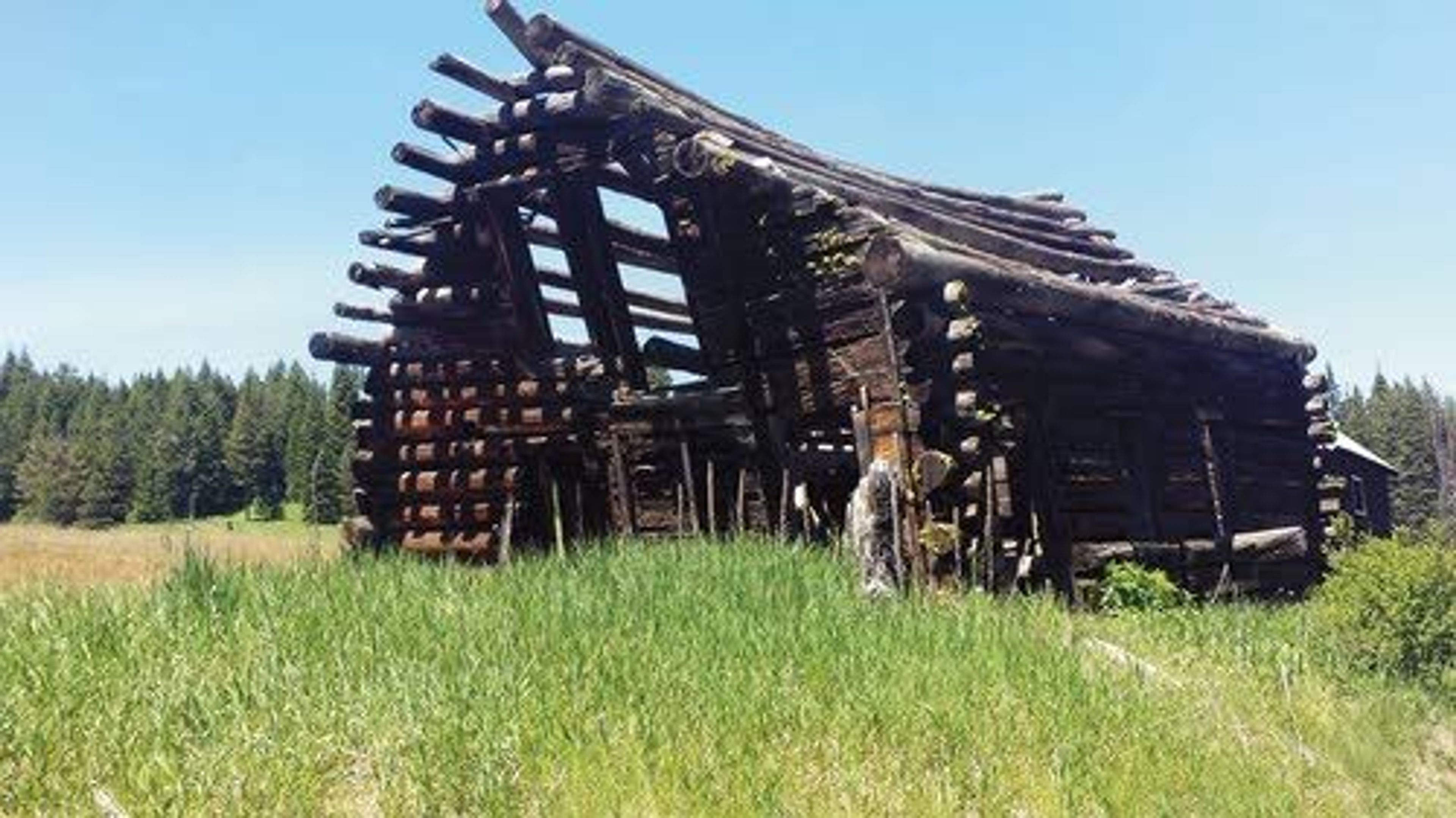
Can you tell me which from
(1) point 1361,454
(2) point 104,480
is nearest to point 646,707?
(1) point 1361,454

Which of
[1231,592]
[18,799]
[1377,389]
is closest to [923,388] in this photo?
[1231,592]

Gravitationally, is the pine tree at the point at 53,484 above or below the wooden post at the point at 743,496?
above

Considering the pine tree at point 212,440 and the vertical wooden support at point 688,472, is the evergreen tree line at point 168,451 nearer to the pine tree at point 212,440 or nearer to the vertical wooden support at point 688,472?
the pine tree at point 212,440

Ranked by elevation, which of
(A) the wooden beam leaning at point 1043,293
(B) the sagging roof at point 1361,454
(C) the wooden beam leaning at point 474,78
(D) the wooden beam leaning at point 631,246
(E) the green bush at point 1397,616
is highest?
(C) the wooden beam leaning at point 474,78

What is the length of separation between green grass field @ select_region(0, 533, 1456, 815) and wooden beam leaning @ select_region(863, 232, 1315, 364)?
248 cm

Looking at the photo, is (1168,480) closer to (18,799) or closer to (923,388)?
(923,388)

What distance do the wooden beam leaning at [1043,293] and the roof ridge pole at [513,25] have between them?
389 cm

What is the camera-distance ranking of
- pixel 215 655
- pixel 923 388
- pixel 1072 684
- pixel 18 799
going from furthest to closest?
pixel 923 388 → pixel 1072 684 → pixel 215 655 → pixel 18 799

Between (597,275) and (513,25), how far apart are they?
2320 millimetres

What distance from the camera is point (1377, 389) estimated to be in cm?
9681

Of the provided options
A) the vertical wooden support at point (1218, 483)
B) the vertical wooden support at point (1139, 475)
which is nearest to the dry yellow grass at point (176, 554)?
the vertical wooden support at point (1139, 475)

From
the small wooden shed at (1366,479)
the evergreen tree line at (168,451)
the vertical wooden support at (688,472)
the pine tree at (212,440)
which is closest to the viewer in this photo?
the vertical wooden support at (688,472)

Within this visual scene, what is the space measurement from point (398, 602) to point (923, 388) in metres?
4.35

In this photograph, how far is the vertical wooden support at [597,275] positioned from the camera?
11.9 m
